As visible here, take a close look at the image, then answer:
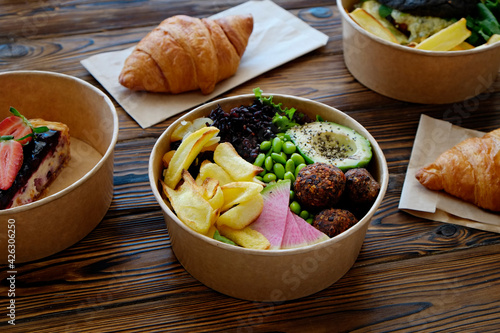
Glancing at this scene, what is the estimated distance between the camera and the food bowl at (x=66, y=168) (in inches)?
48.6

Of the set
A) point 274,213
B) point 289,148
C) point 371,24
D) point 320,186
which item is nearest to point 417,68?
point 371,24

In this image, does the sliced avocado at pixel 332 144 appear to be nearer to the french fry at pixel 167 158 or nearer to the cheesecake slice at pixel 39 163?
the french fry at pixel 167 158

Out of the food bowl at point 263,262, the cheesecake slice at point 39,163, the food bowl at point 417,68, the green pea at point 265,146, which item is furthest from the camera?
the food bowl at point 417,68

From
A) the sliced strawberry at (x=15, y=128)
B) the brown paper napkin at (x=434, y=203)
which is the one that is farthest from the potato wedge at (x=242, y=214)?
the sliced strawberry at (x=15, y=128)

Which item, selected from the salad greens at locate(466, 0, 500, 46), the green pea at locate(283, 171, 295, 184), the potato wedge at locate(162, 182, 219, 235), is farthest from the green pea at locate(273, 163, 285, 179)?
the salad greens at locate(466, 0, 500, 46)

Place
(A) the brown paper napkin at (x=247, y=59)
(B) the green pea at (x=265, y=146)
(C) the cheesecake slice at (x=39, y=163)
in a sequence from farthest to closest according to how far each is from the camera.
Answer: (A) the brown paper napkin at (x=247, y=59)
(B) the green pea at (x=265, y=146)
(C) the cheesecake slice at (x=39, y=163)

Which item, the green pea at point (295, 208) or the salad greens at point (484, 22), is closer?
the green pea at point (295, 208)

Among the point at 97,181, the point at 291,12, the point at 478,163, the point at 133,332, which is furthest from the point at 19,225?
the point at 291,12

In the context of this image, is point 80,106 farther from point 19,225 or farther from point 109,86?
point 19,225

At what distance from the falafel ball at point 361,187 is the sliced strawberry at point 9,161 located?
0.87 metres

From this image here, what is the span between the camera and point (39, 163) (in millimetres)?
1403

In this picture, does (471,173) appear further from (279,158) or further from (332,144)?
(279,158)

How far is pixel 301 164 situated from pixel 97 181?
0.54m

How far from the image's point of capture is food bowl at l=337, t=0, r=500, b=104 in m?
1.74
